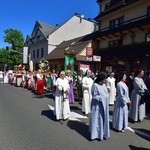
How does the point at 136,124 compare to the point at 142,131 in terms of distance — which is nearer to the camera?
the point at 142,131

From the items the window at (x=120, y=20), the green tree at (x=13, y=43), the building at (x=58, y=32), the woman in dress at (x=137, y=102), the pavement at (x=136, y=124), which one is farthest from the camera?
the green tree at (x=13, y=43)

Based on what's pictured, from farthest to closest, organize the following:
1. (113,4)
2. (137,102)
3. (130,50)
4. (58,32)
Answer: (58,32) < (113,4) < (130,50) < (137,102)

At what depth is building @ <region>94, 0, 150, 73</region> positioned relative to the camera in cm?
2130

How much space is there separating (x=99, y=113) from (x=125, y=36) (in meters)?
18.4

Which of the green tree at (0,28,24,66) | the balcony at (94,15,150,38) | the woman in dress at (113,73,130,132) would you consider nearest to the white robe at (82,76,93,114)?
the woman in dress at (113,73,130,132)

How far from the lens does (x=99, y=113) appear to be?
711cm

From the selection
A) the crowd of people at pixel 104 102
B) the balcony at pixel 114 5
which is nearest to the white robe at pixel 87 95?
the crowd of people at pixel 104 102

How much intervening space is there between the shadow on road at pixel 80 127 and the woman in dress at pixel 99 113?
36 centimetres

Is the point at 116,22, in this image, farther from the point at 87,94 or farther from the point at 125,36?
the point at 87,94

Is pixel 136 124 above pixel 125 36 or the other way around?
the other way around

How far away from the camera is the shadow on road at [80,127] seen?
7555 mm

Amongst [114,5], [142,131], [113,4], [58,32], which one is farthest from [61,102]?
[58,32]

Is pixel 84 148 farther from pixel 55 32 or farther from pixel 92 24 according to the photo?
pixel 92 24

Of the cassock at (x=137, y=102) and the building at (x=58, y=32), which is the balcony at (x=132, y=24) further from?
the building at (x=58, y=32)
